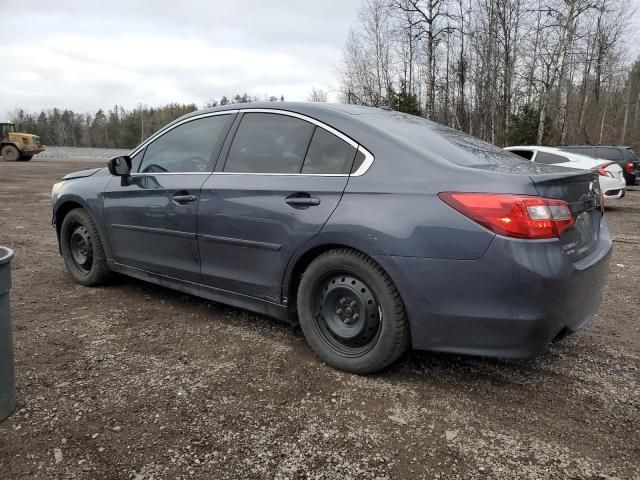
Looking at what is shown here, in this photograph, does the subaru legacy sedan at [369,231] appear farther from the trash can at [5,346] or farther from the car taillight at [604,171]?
the car taillight at [604,171]

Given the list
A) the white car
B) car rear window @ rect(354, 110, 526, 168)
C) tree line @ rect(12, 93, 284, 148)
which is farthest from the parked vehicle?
tree line @ rect(12, 93, 284, 148)

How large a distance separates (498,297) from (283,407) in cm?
122

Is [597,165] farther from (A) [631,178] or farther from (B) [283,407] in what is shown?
(B) [283,407]

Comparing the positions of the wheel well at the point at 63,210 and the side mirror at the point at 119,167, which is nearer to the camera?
the side mirror at the point at 119,167

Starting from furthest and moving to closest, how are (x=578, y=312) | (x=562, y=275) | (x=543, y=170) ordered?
(x=543, y=170)
(x=578, y=312)
(x=562, y=275)

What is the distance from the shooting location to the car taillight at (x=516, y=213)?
2.33 metres

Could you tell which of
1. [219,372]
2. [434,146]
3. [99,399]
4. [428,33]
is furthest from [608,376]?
[428,33]

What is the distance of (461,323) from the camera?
2.50 metres

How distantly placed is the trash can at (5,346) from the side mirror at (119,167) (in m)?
1.75

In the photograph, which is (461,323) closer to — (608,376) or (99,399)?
(608,376)

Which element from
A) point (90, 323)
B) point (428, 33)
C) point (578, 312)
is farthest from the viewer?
point (428, 33)

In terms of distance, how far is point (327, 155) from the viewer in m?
3.01

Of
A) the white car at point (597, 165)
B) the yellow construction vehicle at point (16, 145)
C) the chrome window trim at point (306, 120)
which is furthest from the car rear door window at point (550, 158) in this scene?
the yellow construction vehicle at point (16, 145)

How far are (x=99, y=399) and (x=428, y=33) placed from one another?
29727mm
